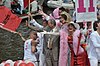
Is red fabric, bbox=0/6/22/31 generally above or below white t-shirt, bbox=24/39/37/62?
above

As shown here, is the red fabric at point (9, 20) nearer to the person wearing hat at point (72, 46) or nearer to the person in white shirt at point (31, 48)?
the person in white shirt at point (31, 48)

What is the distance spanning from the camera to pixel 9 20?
11.8 m

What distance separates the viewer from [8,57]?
1384 centimetres

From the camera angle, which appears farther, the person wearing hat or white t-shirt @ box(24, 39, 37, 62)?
white t-shirt @ box(24, 39, 37, 62)

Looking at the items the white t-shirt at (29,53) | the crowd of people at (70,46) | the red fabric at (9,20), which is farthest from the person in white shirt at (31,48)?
the red fabric at (9,20)

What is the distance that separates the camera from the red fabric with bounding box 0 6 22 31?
38.4 ft

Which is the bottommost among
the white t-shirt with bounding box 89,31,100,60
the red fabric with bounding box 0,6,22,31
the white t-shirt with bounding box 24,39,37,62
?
the white t-shirt with bounding box 24,39,37,62

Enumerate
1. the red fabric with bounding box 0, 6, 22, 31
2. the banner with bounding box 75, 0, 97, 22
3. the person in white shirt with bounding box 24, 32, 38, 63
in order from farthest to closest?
the red fabric with bounding box 0, 6, 22, 31, the person in white shirt with bounding box 24, 32, 38, 63, the banner with bounding box 75, 0, 97, 22

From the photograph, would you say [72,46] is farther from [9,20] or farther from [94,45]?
[9,20]

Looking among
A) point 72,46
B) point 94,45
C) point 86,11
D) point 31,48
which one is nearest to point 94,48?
point 94,45

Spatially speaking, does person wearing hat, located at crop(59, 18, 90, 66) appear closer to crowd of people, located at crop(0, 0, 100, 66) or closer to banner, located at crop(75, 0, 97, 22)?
crowd of people, located at crop(0, 0, 100, 66)

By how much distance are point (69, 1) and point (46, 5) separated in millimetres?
1406

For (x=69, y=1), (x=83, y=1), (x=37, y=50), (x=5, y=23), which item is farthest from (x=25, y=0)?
(x=83, y=1)

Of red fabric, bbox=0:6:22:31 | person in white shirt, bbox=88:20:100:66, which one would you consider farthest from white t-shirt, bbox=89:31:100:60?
red fabric, bbox=0:6:22:31
